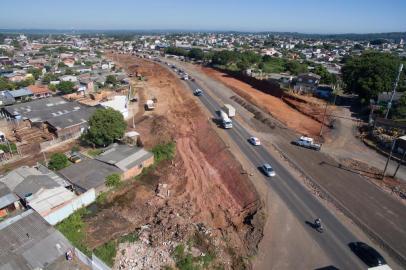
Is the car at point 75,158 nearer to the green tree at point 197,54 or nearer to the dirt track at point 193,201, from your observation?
the dirt track at point 193,201

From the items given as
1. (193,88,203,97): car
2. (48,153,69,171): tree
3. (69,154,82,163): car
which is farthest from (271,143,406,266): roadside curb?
(193,88,203,97): car

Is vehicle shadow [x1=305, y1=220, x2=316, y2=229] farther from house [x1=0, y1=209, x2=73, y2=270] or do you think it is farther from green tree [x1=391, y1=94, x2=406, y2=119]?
green tree [x1=391, y1=94, x2=406, y2=119]

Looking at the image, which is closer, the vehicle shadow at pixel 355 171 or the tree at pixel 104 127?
the vehicle shadow at pixel 355 171

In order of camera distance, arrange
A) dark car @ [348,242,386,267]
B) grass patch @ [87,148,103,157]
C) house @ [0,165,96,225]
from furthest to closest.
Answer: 1. grass patch @ [87,148,103,157]
2. house @ [0,165,96,225]
3. dark car @ [348,242,386,267]

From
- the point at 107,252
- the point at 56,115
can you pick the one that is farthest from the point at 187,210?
the point at 56,115

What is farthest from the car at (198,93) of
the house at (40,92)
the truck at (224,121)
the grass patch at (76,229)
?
the grass patch at (76,229)

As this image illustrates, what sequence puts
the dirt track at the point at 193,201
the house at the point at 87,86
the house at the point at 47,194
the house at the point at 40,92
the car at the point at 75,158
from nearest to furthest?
the dirt track at the point at 193,201 → the house at the point at 47,194 → the car at the point at 75,158 → the house at the point at 40,92 → the house at the point at 87,86

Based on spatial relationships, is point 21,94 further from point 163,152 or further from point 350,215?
point 350,215

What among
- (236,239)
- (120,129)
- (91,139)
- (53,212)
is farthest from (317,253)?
(91,139)
